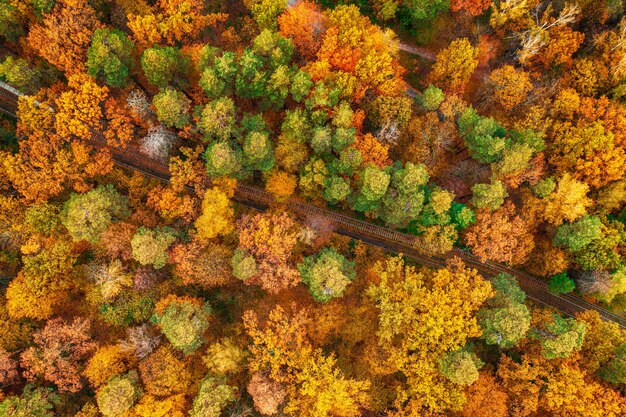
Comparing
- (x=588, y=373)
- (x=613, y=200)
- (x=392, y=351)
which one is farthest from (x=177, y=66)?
(x=588, y=373)

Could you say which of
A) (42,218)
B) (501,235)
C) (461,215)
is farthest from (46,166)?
(501,235)

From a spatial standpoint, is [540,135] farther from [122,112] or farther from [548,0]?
[122,112]

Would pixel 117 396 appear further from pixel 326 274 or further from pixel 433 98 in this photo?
pixel 433 98

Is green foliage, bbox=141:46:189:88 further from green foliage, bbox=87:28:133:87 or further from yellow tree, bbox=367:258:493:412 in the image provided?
yellow tree, bbox=367:258:493:412

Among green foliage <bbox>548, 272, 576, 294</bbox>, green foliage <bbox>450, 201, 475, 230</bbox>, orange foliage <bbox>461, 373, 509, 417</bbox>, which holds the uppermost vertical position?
green foliage <bbox>450, 201, 475, 230</bbox>

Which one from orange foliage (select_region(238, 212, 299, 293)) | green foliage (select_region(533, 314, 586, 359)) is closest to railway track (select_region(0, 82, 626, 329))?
orange foliage (select_region(238, 212, 299, 293))
